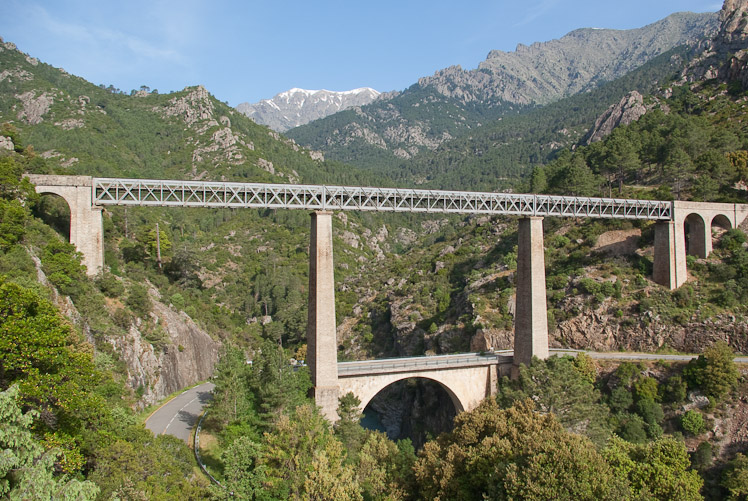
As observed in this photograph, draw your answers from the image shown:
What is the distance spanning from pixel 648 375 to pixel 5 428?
41.1m

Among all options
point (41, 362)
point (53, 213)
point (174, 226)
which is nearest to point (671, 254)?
point (41, 362)

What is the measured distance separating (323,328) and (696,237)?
3909cm

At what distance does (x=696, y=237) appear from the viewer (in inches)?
1887

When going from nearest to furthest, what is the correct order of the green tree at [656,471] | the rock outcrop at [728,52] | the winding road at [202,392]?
the green tree at [656,471], the winding road at [202,392], the rock outcrop at [728,52]

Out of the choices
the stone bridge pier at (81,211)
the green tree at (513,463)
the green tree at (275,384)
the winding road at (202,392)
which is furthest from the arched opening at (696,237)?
the stone bridge pier at (81,211)

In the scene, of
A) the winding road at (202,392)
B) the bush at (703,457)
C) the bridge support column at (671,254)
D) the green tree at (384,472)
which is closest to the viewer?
the green tree at (384,472)

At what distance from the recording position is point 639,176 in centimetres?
6625

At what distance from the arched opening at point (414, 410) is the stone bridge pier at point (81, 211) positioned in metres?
26.9

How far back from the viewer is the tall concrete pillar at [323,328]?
31172 mm

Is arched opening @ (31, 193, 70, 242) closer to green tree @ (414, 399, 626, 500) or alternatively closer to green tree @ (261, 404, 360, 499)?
green tree @ (261, 404, 360, 499)

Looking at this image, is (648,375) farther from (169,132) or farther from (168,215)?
(169,132)

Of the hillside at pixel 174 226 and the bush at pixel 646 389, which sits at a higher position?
the hillside at pixel 174 226

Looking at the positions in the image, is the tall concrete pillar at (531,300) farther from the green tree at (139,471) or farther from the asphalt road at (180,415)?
the green tree at (139,471)

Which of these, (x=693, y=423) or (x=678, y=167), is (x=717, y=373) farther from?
(x=678, y=167)
